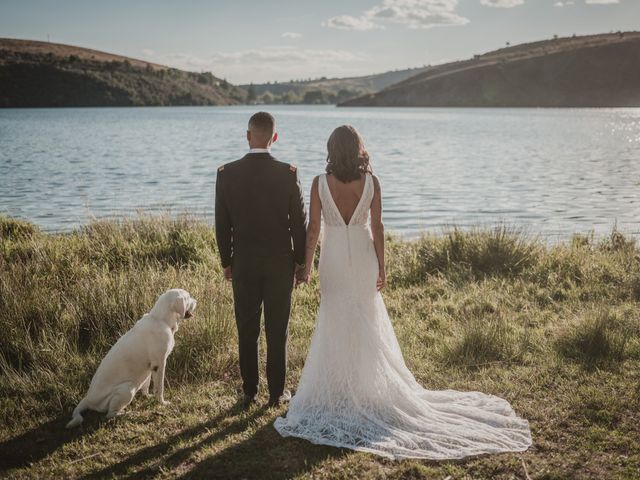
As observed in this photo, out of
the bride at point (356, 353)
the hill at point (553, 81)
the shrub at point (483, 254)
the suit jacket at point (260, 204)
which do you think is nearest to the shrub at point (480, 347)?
the bride at point (356, 353)

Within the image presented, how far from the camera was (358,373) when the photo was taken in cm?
522

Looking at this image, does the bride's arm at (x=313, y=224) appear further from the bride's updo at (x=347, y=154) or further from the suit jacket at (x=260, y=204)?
the bride's updo at (x=347, y=154)

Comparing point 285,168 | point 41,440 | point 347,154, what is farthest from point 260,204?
point 41,440

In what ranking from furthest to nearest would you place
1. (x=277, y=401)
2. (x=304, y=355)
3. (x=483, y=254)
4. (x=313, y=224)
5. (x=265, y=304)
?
(x=483, y=254) < (x=304, y=355) < (x=277, y=401) < (x=265, y=304) < (x=313, y=224)

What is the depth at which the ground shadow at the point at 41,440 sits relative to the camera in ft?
15.7

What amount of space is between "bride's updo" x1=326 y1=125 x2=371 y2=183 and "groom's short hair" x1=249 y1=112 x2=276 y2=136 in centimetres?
55

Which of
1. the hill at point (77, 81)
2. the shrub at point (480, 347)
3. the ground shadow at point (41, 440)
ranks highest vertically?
the hill at point (77, 81)

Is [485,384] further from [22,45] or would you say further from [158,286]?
[22,45]

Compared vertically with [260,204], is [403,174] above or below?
below

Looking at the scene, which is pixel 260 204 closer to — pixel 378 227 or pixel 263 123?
pixel 263 123

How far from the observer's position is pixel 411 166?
122 ft

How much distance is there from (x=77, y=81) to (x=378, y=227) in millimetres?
127704

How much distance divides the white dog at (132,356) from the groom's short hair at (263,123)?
5.68 feet

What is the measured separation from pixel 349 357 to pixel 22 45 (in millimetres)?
151277
